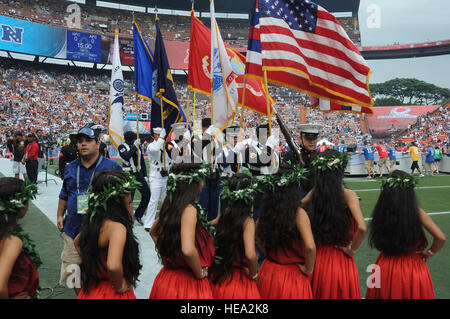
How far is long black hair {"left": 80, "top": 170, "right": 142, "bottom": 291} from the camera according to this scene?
2.46 m

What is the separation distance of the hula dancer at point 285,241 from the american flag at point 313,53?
6.70 ft

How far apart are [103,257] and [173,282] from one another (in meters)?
0.52

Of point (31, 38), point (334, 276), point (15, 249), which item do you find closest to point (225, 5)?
point (31, 38)

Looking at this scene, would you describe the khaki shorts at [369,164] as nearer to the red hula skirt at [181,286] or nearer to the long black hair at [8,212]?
the red hula skirt at [181,286]

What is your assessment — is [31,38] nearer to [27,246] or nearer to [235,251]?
[27,246]

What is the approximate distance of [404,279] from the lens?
300 centimetres

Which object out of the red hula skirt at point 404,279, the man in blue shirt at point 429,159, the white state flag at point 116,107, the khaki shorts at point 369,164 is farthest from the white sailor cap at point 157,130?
the man in blue shirt at point 429,159

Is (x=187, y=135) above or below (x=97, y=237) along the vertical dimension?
above

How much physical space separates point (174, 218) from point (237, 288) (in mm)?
695

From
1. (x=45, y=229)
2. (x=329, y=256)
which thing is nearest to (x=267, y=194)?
(x=329, y=256)

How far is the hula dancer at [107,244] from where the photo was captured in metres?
2.42

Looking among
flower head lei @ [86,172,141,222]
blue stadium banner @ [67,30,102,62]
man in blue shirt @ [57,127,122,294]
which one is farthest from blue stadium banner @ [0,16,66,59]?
flower head lei @ [86,172,141,222]

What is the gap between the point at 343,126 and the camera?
1908 inches
